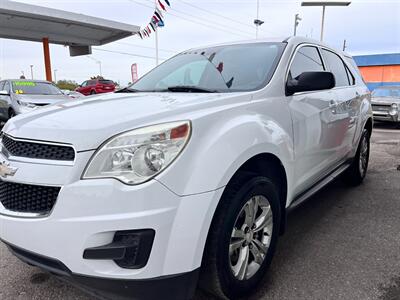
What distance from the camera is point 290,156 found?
8.58 feet

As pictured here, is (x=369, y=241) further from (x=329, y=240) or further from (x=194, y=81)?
(x=194, y=81)

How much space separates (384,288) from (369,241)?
79 cm

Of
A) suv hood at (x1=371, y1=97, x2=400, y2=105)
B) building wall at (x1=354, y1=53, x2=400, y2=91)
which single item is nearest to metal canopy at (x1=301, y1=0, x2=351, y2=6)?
building wall at (x1=354, y1=53, x2=400, y2=91)

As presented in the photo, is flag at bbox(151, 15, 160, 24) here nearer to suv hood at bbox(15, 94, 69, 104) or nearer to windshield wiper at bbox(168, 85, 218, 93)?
suv hood at bbox(15, 94, 69, 104)

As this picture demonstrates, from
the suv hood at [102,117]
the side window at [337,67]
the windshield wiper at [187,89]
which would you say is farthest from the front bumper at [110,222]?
the side window at [337,67]

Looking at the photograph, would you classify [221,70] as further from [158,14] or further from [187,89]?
[158,14]

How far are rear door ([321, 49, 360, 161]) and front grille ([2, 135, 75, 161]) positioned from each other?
260cm

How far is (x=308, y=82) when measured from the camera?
269cm

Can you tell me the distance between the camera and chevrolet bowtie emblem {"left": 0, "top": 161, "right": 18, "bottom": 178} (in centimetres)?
191

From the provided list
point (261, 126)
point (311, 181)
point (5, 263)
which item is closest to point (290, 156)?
point (261, 126)

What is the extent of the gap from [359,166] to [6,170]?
13.8 ft

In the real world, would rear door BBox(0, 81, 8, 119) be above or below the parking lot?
above

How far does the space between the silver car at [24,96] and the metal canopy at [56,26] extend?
8.43 meters

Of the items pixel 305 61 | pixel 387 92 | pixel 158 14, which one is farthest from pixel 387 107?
pixel 158 14
